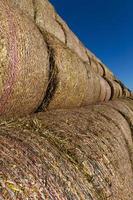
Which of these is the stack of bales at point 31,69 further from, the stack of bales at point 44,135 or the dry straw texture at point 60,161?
the dry straw texture at point 60,161

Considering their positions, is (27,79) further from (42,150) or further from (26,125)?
(42,150)

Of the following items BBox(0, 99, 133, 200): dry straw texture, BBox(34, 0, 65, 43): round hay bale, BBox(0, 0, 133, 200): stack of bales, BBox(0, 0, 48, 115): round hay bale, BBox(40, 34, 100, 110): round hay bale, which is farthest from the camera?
BBox(34, 0, 65, 43): round hay bale

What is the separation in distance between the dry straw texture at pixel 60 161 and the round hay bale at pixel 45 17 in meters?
2.85

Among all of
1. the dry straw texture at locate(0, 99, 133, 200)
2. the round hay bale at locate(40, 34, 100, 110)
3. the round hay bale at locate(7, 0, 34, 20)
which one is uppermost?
the round hay bale at locate(7, 0, 34, 20)

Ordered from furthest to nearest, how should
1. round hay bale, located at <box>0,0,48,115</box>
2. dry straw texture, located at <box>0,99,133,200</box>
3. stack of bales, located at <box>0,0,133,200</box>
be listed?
round hay bale, located at <box>0,0,48,115</box> < stack of bales, located at <box>0,0,133,200</box> < dry straw texture, located at <box>0,99,133,200</box>

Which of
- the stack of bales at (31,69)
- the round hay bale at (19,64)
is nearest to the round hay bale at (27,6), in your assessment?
the stack of bales at (31,69)

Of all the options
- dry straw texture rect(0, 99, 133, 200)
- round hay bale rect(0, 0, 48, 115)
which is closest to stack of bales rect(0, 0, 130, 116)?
round hay bale rect(0, 0, 48, 115)

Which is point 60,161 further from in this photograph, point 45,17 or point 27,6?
point 45,17

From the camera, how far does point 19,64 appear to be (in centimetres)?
300

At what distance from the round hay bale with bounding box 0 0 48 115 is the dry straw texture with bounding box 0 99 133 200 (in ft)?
1.16

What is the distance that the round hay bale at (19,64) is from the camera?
2.76 m

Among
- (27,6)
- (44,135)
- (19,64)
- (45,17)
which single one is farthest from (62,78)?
(45,17)

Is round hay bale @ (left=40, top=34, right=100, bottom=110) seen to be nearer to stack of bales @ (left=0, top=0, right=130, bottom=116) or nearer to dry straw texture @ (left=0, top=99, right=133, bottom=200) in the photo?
stack of bales @ (left=0, top=0, right=130, bottom=116)

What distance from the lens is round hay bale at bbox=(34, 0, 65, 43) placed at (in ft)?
19.2
